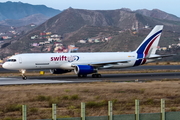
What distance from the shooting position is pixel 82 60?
175 feet

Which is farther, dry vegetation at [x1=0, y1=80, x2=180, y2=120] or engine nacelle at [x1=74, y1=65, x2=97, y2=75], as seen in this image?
engine nacelle at [x1=74, y1=65, x2=97, y2=75]

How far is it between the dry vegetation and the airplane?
1602 centimetres

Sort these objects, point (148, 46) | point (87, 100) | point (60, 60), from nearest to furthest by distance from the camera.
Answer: point (87, 100) → point (60, 60) → point (148, 46)

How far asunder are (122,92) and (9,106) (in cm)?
1108

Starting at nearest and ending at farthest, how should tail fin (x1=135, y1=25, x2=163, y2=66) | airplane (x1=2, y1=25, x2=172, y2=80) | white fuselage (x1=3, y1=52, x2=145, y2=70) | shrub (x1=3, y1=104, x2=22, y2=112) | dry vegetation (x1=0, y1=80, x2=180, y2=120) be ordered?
dry vegetation (x1=0, y1=80, x2=180, y2=120) → shrub (x1=3, y1=104, x2=22, y2=112) → white fuselage (x1=3, y1=52, x2=145, y2=70) → airplane (x1=2, y1=25, x2=172, y2=80) → tail fin (x1=135, y1=25, x2=163, y2=66)

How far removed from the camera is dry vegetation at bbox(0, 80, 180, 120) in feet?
74.4

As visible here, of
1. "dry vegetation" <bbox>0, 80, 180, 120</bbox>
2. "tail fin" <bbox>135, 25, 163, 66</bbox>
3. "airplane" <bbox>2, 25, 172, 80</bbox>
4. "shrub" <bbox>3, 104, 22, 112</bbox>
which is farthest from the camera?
"tail fin" <bbox>135, 25, 163, 66</bbox>

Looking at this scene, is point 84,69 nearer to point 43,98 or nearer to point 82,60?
point 82,60

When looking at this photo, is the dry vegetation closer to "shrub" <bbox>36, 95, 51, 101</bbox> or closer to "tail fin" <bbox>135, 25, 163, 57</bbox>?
"shrub" <bbox>36, 95, 51, 101</bbox>

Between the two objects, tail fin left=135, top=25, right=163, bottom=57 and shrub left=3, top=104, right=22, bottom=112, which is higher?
tail fin left=135, top=25, right=163, bottom=57

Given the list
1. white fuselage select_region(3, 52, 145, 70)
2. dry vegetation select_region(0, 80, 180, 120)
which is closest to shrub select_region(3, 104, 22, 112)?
dry vegetation select_region(0, 80, 180, 120)

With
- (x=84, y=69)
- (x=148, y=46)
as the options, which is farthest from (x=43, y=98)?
(x=148, y=46)

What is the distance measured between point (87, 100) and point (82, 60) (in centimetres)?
2509

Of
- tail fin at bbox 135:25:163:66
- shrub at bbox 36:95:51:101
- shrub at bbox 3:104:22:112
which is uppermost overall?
tail fin at bbox 135:25:163:66
